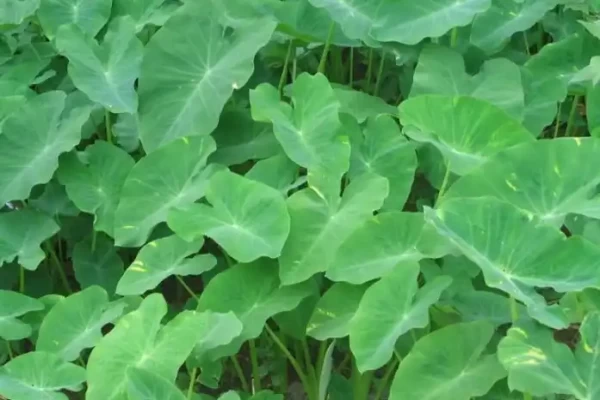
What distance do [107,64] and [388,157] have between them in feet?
1.90

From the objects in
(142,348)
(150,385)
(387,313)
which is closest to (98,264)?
(142,348)

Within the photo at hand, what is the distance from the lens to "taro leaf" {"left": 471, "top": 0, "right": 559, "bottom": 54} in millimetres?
1501

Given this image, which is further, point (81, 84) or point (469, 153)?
point (81, 84)

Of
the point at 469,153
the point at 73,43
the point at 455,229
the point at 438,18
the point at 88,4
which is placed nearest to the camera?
the point at 455,229

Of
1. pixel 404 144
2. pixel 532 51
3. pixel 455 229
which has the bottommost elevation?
pixel 532 51

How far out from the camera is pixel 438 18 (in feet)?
4.50

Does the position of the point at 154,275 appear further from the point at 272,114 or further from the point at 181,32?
the point at 181,32

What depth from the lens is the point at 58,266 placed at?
1541 millimetres

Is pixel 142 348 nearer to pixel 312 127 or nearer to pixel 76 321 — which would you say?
pixel 76 321

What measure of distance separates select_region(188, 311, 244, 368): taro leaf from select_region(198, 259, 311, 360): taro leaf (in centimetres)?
6

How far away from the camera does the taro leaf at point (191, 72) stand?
4.51 feet

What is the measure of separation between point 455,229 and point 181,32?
77 centimetres

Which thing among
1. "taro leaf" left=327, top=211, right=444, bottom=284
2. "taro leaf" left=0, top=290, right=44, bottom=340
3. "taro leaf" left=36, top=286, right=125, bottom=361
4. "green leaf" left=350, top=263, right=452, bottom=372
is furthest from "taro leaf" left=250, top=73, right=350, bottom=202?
"taro leaf" left=0, top=290, right=44, bottom=340

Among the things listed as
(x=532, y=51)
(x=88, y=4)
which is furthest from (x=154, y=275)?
(x=532, y=51)
